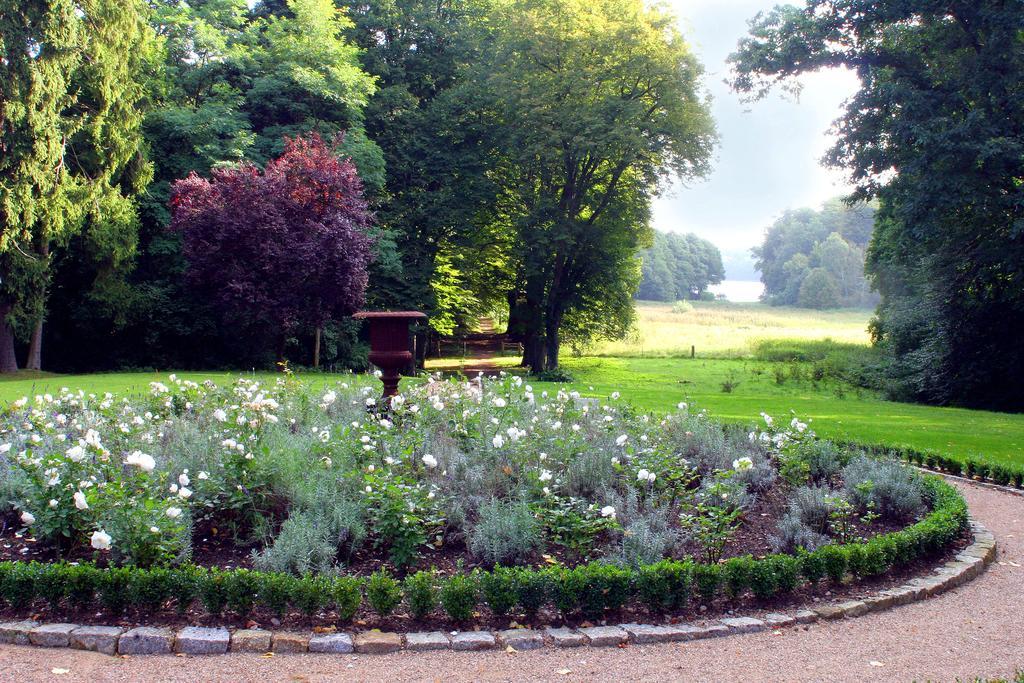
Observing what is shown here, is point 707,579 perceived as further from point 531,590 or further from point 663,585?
point 531,590

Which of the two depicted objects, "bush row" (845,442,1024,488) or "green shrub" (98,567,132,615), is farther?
"bush row" (845,442,1024,488)

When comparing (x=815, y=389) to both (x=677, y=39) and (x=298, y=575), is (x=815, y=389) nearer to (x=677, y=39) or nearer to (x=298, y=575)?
(x=677, y=39)

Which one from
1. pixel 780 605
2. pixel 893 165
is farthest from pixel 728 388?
pixel 780 605

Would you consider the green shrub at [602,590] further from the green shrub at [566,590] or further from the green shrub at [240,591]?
the green shrub at [240,591]

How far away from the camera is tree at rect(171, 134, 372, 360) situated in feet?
62.4

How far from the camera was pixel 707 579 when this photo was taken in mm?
4660

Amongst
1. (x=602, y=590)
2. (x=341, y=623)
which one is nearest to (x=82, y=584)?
(x=341, y=623)

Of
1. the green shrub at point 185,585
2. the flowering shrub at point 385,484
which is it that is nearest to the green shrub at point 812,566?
→ the flowering shrub at point 385,484

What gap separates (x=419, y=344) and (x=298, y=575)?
22.8m

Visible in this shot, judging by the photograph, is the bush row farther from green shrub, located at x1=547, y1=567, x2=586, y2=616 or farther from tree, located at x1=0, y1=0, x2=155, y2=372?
tree, located at x1=0, y1=0, x2=155, y2=372

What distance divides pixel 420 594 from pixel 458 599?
8.6 inches

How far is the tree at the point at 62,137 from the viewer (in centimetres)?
1802

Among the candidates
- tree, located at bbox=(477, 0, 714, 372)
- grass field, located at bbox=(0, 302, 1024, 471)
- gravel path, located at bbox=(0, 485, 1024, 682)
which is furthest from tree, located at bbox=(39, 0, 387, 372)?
gravel path, located at bbox=(0, 485, 1024, 682)

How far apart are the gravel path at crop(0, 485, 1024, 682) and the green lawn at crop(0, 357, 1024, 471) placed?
5.92 m
